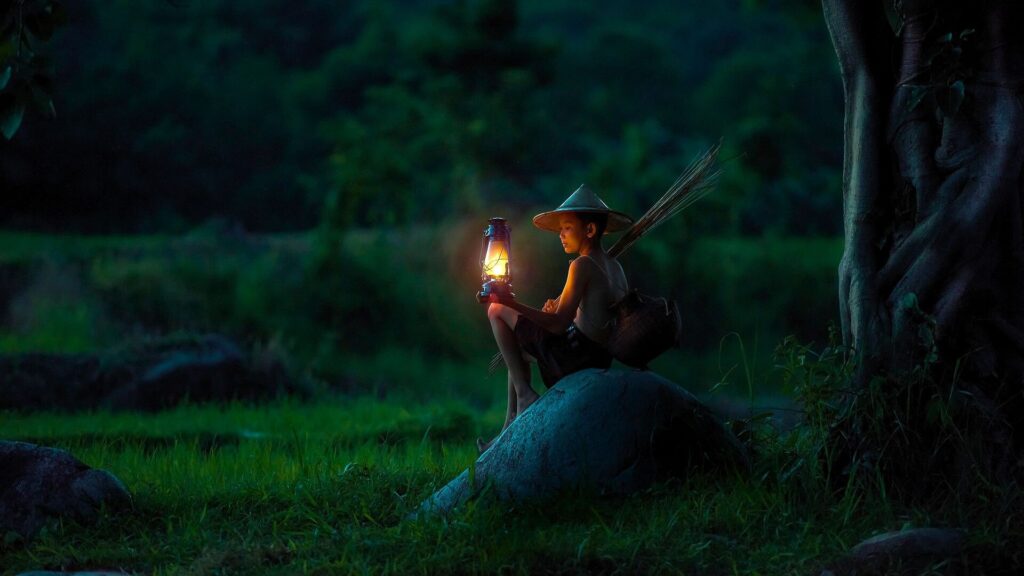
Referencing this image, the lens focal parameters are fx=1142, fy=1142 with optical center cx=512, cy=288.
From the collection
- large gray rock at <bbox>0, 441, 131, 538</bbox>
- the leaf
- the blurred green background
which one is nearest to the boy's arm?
large gray rock at <bbox>0, 441, 131, 538</bbox>

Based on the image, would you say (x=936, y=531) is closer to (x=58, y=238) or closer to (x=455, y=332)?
(x=455, y=332)

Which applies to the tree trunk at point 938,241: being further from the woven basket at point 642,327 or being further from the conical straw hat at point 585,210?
the conical straw hat at point 585,210

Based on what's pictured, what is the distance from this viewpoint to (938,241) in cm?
534

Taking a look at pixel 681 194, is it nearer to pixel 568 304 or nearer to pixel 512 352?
pixel 568 304

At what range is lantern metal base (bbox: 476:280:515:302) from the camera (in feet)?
18.3

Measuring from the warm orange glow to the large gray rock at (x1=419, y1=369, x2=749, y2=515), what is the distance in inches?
26.0

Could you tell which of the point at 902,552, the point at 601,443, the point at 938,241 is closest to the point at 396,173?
the point at 601,443

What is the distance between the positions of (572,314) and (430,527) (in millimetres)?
1353

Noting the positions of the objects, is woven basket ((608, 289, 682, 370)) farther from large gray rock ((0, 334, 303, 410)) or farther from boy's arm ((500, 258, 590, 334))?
large gray rock ((0, 334, 303, 410))

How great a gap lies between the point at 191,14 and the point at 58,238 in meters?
9.34

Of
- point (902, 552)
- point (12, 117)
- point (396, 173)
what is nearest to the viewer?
point (902, 552)

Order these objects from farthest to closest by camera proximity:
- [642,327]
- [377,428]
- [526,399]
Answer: [377,428], [526,399], [642,327]

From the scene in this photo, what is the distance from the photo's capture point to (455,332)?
1538cm

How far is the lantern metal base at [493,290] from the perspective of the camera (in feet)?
18.3
